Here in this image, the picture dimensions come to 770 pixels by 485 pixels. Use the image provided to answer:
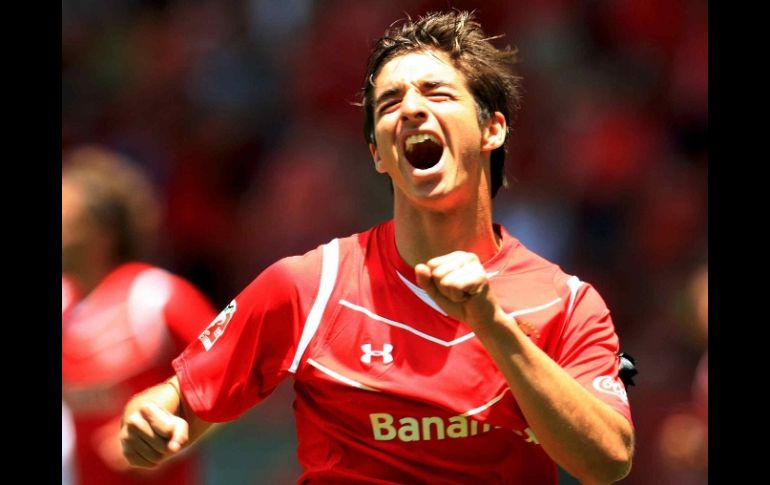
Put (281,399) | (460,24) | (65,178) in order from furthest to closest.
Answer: (281,399) → (65,178) → (460,24)

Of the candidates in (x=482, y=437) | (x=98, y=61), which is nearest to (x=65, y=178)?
(x=98, y=61)

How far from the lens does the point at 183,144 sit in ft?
17.9

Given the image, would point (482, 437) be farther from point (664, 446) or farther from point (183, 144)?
point (183, 144)

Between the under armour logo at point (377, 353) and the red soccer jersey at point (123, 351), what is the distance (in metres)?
1.25

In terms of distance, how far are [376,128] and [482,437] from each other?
32.1 inches

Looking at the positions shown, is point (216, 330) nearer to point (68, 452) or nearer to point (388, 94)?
point (388, 94)

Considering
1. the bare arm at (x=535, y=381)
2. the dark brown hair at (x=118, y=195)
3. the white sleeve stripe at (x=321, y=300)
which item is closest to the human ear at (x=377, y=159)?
the white sleeve stripe at (x=321, y=300)

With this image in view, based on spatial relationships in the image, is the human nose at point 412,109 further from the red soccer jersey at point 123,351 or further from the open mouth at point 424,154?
the red soccer jersey at point 123,351

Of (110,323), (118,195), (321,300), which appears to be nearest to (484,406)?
(321,300)

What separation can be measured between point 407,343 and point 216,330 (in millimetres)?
476

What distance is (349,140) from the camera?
5.54m

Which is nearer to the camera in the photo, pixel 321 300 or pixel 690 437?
pixel 321 300

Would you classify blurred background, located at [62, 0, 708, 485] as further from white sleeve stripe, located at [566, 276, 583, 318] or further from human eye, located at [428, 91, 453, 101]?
human eye, located at [428, 91, 453, 101]

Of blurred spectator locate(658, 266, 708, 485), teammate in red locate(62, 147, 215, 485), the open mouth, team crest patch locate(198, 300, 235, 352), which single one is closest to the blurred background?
blurred spectator locate(658, 266, 708, 485)
